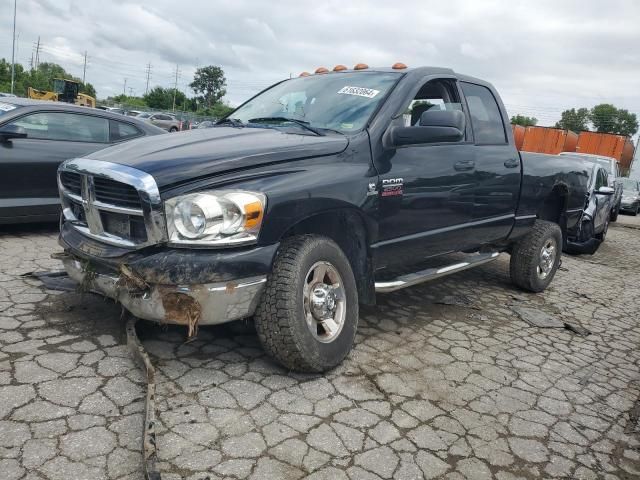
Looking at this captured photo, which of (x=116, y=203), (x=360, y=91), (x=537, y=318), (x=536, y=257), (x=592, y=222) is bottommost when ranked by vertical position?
(x=537, y=318)

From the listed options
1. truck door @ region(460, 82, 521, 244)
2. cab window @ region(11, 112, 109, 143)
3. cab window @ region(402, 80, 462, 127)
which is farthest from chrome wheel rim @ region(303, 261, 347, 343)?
cab window @ region(11, 112, 109, 143)

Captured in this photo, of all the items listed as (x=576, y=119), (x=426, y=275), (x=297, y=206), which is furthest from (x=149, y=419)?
(x=576, y=119)

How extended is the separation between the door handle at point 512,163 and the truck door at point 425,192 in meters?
0.57

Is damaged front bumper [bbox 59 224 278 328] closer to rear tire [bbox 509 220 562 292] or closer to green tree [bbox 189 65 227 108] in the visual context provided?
rear tire [bbox 509 220 562 292]

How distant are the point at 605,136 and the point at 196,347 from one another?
25148 mm

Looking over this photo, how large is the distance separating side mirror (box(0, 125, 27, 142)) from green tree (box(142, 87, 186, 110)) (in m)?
83.5

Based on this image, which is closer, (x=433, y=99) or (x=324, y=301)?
(x=324, y=301)

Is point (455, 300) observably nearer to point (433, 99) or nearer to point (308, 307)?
point (433, 99)

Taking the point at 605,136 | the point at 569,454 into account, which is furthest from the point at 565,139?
the point at 569,454

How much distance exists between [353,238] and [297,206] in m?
0.65

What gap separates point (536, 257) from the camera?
5422mm

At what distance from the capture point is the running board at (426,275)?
358 centimetres

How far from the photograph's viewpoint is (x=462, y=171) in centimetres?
412

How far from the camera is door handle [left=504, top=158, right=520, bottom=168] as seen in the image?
15.3 ft
